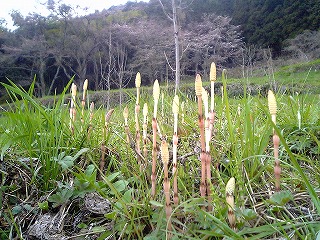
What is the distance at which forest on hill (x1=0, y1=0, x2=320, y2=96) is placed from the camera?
21328 millimetres

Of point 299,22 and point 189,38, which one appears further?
point 299,22

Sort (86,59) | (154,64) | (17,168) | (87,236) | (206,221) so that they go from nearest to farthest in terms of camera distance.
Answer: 1. (206,221)
2. (87,236)
3. (17,168)
4. (154,64)
5. (86,59)

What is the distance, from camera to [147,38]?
22203 millimetres

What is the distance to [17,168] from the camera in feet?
3.98

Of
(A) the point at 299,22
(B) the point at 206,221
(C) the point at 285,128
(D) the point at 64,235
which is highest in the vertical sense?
(A) the point at 299,22

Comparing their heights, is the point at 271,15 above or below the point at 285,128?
above

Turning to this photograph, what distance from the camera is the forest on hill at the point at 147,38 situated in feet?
70.0

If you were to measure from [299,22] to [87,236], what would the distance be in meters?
27.7

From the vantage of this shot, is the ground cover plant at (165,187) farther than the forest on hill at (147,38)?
No

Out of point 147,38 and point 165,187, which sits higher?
point 147,38

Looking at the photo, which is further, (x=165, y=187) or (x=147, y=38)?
(x=147, y=38)

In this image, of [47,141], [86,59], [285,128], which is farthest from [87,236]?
[86,59]

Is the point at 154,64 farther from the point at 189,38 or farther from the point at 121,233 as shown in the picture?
the point at 121,233

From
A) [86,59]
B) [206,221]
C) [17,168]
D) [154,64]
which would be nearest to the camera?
[206,221]
